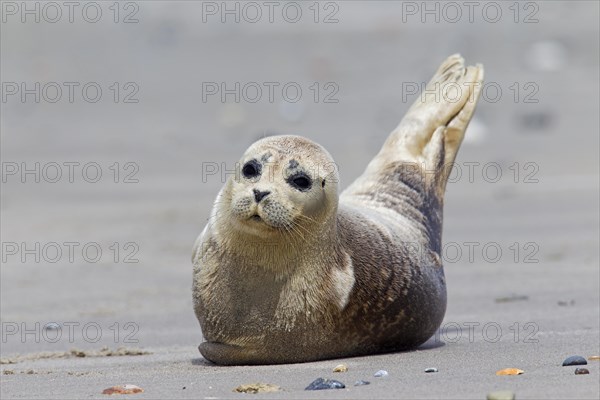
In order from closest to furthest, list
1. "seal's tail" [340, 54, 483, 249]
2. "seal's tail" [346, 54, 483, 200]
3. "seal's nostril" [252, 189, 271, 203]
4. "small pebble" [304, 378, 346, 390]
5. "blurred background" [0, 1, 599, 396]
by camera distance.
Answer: "small pebble" [304, 378, 346, 390] → "seal's nostril" [252, 189, 271, 203] → "seal's tail" [340, 54, 483, 249] → "seal's tail" [346, 54, 483, 200] → "blurred background" [0, 1, 599, 396]

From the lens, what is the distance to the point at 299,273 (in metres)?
5.56

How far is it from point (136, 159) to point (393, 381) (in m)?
10.1

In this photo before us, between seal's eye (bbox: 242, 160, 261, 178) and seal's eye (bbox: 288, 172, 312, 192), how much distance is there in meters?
0.13

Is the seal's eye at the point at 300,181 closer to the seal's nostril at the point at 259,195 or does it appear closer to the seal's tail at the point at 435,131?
the seal's nostril at the point at 259,195

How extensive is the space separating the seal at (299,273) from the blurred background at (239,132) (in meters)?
0.77

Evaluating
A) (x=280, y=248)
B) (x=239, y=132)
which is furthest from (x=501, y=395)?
(x=239, y=132)

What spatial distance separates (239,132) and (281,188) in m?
10.7

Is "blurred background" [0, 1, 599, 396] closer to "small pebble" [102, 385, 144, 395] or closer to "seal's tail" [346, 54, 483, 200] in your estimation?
"seal's tail" [346, 54, 483, 200]

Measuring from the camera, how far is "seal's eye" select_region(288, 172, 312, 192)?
17.6ft

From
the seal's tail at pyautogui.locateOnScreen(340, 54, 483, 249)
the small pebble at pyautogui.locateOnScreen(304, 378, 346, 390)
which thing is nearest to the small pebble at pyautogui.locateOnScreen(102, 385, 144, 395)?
the small pebble at pyautogui.locateOnScreen(304, 378, 346, 390)

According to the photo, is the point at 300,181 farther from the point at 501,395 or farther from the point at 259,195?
the point at 501,395

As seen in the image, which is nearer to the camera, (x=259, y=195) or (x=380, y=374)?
(x=380, y=374)

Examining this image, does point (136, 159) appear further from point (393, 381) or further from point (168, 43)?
point (393, 381)

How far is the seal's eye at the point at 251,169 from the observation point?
538 cm
